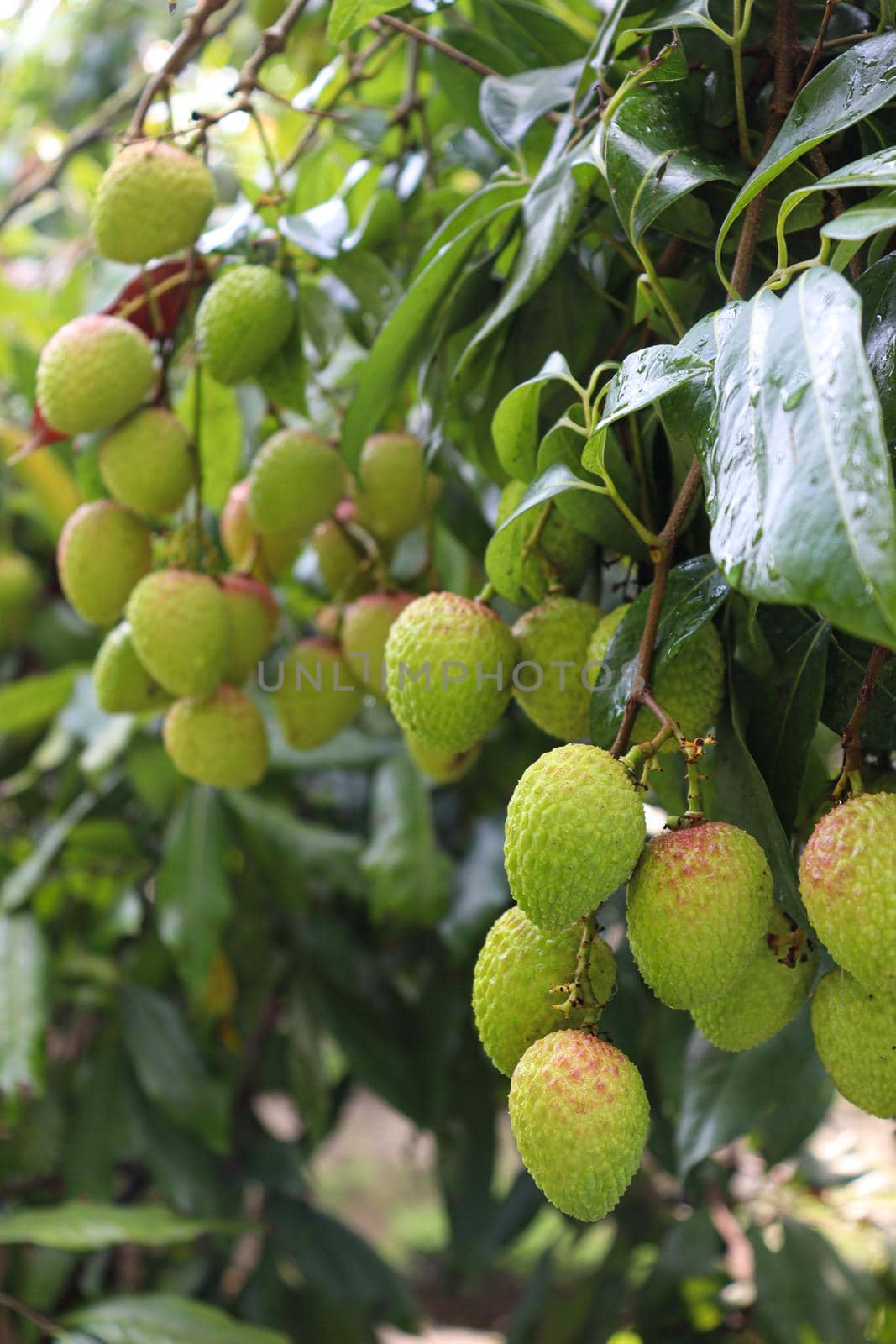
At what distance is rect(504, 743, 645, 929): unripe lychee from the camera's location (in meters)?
0.48

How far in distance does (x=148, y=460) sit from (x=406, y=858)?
0.57 meters

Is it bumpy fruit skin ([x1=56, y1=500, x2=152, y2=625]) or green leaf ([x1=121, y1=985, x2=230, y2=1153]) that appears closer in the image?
bumpy fruit skin ([x1=56, y1=500, x2=152, y2=625])

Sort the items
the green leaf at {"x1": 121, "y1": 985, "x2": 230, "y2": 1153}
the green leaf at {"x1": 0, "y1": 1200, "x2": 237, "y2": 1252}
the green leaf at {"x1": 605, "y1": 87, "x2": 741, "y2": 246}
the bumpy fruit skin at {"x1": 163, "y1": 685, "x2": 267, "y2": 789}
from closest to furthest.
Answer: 1. the green leaf at {"x1": 605, "y1": 87, "x2": 741, "y2": 246}
2. the bumpy fruit skin at {"x1": 163, "y1": 685, "x2": 267, "y2": 789}
3. the green leaf at {"x1": 0, "y1": 1200, "x2": 237, "y2": 1252}
4. the green leaf at {"x1": 121, "y1": 985, "x2": 230, "y2": 1153}

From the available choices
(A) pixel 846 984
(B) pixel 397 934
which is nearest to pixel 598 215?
(A) pixel 846 984

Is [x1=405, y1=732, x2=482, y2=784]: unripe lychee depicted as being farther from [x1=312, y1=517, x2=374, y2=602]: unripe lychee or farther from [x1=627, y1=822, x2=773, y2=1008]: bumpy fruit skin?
[x1=627, y1=822, x2=773, y2=1008]: bumpy fruit skin

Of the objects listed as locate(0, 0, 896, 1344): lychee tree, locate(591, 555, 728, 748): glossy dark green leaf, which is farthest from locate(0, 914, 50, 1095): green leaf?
locate(591, 555, 728, 748): glossy dark green leaf

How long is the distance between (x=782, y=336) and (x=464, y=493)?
55cm

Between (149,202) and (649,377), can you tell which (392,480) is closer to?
(149,202)

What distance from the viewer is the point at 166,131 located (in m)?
0.85

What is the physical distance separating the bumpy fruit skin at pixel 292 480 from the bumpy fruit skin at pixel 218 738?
0.15 metres

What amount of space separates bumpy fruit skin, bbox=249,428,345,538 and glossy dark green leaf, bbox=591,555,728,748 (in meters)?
0.39

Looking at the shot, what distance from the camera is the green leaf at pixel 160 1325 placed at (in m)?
1.11

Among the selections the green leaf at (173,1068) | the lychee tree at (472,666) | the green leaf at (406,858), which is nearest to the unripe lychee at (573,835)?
the lychee tree at (472,666)

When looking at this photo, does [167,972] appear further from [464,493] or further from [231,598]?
[464,493]
